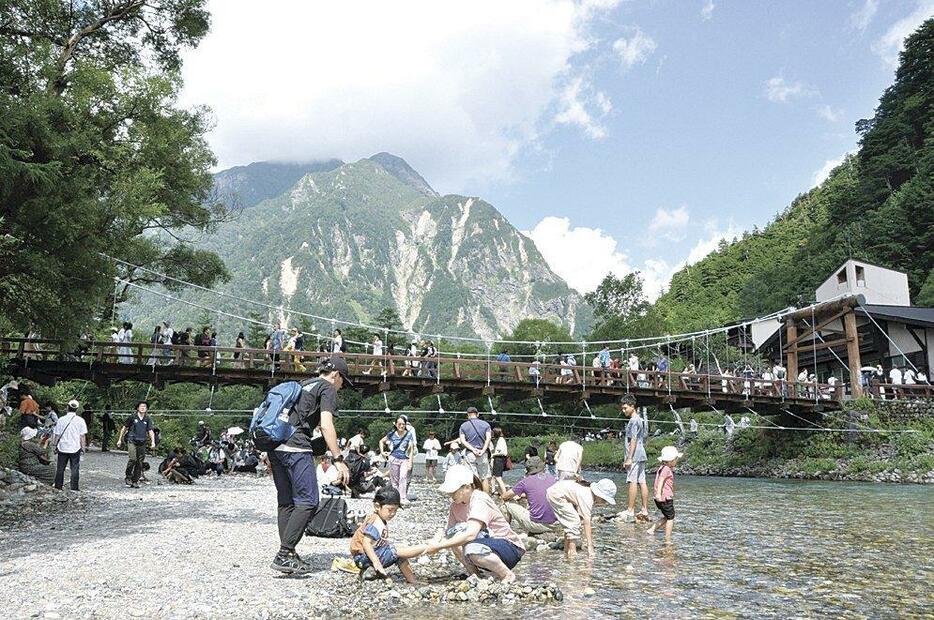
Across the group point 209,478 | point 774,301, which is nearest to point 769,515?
point 209,478

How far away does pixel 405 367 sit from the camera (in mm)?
20953

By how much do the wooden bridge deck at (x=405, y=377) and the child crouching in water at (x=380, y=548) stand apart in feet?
41.6

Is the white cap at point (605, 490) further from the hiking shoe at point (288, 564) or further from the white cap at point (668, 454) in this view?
the hiking shoe at point (288, 564)

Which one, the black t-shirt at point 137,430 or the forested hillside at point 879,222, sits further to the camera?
the forested hillside at point 879,222

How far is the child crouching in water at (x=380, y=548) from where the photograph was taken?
17.0ft

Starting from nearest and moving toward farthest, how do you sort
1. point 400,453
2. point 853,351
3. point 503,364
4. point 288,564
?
point 288,564 → point 400,453 → point 503,364 → point 853,351

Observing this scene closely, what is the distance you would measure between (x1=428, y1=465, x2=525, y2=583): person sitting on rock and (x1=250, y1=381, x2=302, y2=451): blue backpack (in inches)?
50.3

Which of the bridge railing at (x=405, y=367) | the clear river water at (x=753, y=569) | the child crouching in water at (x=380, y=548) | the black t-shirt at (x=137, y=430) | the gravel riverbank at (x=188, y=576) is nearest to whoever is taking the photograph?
the gravel riverbank at (x=188, y=576)

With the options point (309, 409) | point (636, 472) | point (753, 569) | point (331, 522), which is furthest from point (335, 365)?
point (636, 472)

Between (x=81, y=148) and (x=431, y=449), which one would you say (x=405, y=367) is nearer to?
(x=431, y=449)

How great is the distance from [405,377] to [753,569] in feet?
50.5

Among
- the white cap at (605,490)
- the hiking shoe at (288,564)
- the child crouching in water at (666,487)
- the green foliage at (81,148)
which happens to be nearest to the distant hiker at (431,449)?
the green foliage at (81,148)

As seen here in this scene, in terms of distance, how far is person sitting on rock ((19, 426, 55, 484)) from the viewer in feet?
36.0

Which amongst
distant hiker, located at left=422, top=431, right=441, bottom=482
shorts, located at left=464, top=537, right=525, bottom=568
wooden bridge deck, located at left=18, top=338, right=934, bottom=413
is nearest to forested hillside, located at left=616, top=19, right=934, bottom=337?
wooden bridge deck, located at left=18, top=338, right=934, bottom=413
